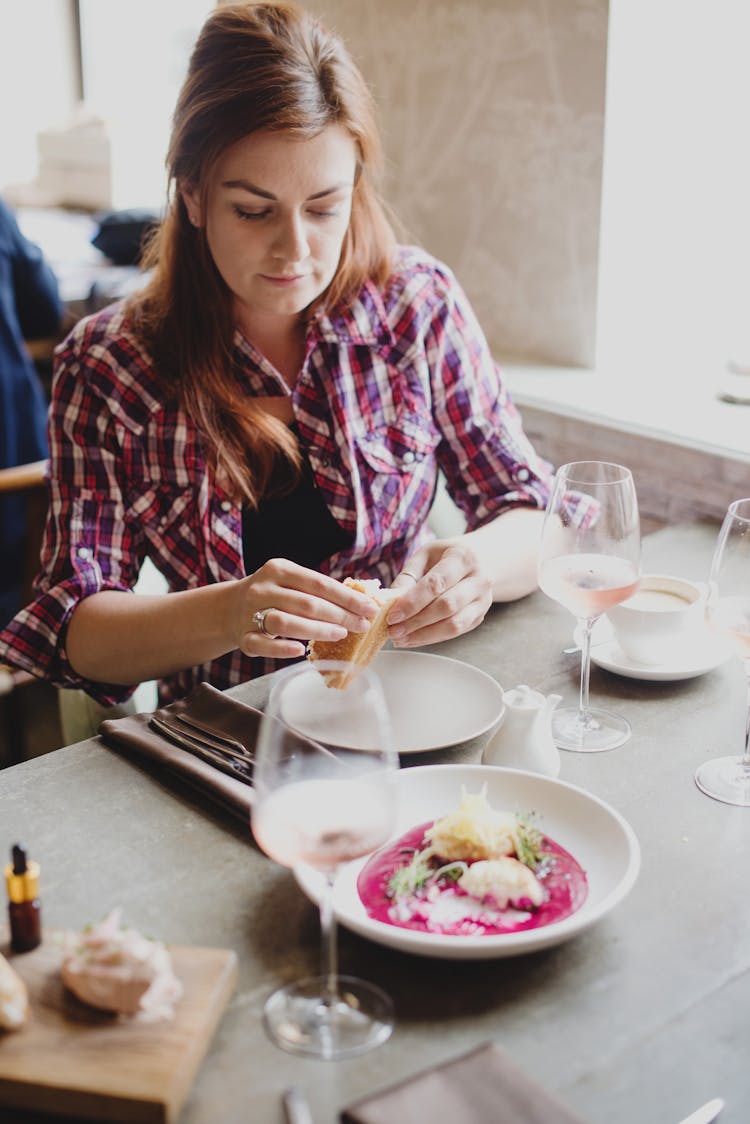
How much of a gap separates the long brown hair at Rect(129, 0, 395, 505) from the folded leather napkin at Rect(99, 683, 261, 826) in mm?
462

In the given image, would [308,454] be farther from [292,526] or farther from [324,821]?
[324,821]

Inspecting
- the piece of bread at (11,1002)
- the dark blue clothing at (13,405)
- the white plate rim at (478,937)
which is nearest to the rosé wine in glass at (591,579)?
the white plate rim at (478,937)

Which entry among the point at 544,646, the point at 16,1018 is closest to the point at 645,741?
the point at 544,646

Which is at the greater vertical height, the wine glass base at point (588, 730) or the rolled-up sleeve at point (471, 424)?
the rolled-up sleeve at point (471, 424)

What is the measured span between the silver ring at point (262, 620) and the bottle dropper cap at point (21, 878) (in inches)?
17.8

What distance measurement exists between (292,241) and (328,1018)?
1.01 metres

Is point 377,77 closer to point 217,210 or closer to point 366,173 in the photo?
point 366,173

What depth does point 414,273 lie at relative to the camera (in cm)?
186

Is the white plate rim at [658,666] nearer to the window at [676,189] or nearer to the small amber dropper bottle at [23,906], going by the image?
the small amber dropper bottle at [23,906]

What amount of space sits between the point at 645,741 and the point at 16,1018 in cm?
70

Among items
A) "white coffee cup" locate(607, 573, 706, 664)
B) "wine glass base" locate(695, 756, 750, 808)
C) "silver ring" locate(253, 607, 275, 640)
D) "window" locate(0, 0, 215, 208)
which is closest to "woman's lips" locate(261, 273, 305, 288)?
"silver ring" locate(253, 607, 275, 640)

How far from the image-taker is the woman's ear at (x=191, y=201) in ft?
5.30

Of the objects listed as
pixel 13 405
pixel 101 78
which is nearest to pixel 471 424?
pixel 13 405

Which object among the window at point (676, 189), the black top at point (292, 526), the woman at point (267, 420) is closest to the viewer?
the woman at point (267, 420)
